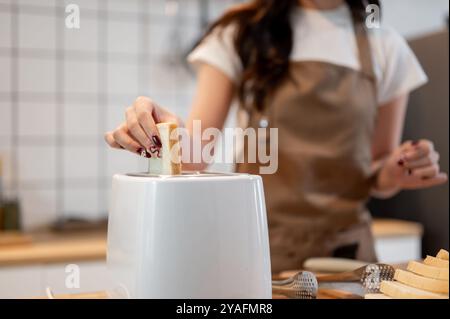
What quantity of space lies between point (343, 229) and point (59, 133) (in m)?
0.93

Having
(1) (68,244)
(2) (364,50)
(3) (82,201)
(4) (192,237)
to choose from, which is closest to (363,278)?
(4) (192,237)

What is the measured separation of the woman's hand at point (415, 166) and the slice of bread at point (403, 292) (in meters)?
0.17

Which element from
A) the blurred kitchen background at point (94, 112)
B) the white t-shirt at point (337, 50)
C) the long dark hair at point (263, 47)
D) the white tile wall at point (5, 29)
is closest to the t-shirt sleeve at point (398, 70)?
the white t-shirt at point (337, 50)

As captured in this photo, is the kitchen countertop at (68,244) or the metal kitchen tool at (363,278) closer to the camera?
the metal kitchen tool at (363,278)

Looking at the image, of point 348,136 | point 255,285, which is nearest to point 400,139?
point 348,136

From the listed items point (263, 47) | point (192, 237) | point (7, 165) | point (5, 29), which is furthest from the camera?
point (7, 165)

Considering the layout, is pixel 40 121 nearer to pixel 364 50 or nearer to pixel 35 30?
pixel 35 30

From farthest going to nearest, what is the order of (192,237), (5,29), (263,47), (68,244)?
(68,244), (263,47), (5,29), (192,237)

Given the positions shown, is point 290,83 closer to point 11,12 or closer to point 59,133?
point 11,12

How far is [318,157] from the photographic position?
0.65 metres

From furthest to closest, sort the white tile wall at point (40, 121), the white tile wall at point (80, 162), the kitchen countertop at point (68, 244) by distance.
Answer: the white tile wall at point (80, 162) < the white tile wall at point (40, 121) < the kitchen countertop at point (68, 244)

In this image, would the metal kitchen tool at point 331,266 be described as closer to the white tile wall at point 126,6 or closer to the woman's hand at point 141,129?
the woman's hand at point 141,129

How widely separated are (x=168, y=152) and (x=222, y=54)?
13.5 inches

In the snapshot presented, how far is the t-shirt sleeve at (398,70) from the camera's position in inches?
21.9
